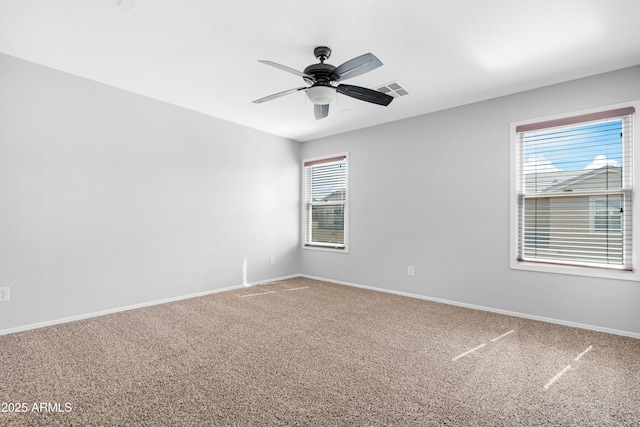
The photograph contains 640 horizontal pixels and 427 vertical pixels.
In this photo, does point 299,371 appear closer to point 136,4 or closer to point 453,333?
point 453,333

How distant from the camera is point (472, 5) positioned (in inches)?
81.0

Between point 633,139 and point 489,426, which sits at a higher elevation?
point 633,139

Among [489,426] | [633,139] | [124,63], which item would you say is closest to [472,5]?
[633,139]

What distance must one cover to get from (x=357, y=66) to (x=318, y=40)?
456 millimetres

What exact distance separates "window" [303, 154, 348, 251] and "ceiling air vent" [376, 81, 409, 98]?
1695 mm

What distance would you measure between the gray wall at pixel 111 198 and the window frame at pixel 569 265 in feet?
11.7

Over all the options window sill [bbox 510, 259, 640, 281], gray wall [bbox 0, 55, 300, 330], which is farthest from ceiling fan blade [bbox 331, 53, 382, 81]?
window sill [bbox 510, 259, 640, 281]

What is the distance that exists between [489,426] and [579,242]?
2.53 m

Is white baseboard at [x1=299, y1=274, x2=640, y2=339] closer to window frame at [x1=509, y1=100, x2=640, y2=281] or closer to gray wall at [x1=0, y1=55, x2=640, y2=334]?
gray wall at [x1=0, y1=55, x2=640, y2=334]

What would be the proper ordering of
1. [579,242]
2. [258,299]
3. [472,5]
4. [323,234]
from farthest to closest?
1. [323,234]
2. [258,299]
3. [579,242]
4. [472,5]

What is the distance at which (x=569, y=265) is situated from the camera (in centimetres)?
316

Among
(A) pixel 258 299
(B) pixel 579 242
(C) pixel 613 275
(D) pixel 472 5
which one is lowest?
(A) pixel 258 299

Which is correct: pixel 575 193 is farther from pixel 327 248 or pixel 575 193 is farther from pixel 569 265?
pixel 327 248

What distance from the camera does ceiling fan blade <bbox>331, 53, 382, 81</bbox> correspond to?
2.16 meters
